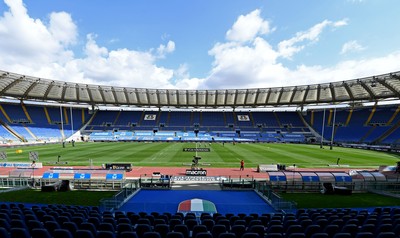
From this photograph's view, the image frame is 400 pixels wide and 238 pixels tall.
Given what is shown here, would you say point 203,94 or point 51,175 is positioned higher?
point 203,94

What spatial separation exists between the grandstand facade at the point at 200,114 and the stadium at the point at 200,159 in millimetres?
374

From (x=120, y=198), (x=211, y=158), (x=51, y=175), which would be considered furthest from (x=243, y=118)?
(x=120, y=198)

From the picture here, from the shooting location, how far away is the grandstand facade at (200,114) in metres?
52.8

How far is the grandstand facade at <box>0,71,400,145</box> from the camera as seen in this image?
5281 centimetres

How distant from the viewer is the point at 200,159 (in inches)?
1192

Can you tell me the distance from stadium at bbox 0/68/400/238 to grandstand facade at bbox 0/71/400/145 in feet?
1.23

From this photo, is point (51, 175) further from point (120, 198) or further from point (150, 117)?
point (150, 117)

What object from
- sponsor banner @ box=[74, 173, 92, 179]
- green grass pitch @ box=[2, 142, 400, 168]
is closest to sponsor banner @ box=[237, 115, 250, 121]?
green grass pitch @ box=[2, 142, 400, 168]

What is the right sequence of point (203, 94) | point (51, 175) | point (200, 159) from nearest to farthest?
1. point (51, 175)
2. point (200, 159)
3. point (203, 94)

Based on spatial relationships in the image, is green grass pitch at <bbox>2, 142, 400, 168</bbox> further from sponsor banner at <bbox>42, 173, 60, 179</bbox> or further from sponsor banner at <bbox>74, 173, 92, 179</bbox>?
sponsor banner at <bbox>74, 173, 92, 179</bbox>

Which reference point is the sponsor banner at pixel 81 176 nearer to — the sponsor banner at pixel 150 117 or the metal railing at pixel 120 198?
the metal railing at pixel 120 198

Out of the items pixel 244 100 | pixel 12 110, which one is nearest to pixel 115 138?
pixel 12 110

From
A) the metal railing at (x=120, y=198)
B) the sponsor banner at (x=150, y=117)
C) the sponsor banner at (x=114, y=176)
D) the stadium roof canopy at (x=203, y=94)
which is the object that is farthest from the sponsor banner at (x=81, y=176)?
the sponsor banner at (x=150, y=117)

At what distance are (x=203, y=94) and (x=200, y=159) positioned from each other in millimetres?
39224
